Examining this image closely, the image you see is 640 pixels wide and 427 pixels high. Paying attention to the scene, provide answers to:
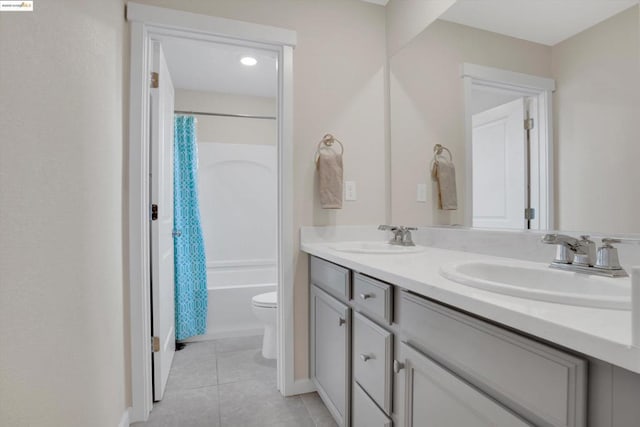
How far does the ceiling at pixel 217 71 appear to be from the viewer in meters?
2.61

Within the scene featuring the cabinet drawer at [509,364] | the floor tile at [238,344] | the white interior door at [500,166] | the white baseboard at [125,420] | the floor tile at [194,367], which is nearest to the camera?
the cabinet drawer at [509,364]

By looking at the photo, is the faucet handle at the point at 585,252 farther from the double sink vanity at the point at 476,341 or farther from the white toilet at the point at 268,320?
the white toilet at the point at 268,320

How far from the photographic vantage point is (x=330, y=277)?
159 cm

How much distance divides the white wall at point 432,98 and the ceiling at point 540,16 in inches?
1.4

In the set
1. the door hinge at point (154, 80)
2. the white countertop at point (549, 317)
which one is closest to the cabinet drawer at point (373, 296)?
the white countertop at point (549, 317)

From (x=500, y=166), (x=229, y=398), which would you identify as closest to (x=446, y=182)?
(x=500, y=166)

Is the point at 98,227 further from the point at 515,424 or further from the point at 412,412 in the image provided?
the point at 515,424

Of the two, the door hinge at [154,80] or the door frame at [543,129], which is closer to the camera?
the door frame at [543,129]

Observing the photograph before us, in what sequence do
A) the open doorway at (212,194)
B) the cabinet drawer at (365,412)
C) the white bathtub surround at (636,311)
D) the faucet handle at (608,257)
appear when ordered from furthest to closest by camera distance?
the open doorway at (212,194) < the cabinet drawer at (365,412) < the faucet handle at (608,257) < the white bathtub surround at (636,311)

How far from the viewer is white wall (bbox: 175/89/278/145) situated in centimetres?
343

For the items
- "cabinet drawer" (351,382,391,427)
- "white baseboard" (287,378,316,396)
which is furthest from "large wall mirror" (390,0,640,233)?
"white baseboard" (287,378,316,396)

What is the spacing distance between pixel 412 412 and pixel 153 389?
1.49 meters

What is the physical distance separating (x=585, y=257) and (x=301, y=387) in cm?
156

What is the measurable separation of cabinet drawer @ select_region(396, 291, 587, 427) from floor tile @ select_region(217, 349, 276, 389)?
1.47 meters
